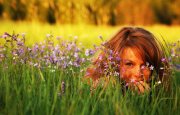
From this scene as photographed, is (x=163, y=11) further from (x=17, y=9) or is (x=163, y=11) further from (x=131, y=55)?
(x=131, y=55)

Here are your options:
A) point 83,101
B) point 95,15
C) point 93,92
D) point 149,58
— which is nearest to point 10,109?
point 83,101

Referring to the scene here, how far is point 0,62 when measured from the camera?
343 cm

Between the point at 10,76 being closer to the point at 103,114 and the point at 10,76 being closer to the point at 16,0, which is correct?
the point at 103,114

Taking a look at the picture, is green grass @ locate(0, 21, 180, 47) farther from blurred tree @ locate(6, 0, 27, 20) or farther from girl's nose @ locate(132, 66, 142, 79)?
girl's nose @ locate(132, 66, 142, 79)

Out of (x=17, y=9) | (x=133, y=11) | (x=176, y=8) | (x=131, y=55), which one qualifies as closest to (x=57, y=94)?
(x=131, y=55)

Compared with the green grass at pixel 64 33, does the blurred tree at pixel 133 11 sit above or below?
above

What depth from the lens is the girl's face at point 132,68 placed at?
11.7ft

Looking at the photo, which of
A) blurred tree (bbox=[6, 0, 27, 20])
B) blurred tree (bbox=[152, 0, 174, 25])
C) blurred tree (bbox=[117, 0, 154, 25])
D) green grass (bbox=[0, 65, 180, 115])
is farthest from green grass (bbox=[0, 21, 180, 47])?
blurred tree (bbox=[152, 0, 174, 25])

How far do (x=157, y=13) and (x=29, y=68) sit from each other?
910 inches

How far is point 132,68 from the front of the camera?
12.0 feet

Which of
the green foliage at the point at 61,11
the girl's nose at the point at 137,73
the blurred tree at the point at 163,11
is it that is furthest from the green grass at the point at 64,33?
the blurred tree at the point at 163,11

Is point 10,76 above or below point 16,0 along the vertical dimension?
below

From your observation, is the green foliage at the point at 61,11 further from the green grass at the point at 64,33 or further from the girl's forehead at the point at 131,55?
the girl's forehead at the point at 131,55

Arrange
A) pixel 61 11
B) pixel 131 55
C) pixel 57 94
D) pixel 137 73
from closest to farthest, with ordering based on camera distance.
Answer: pixel 57 94, pixel 137 73, pixel 131 55, pixel 61 11
